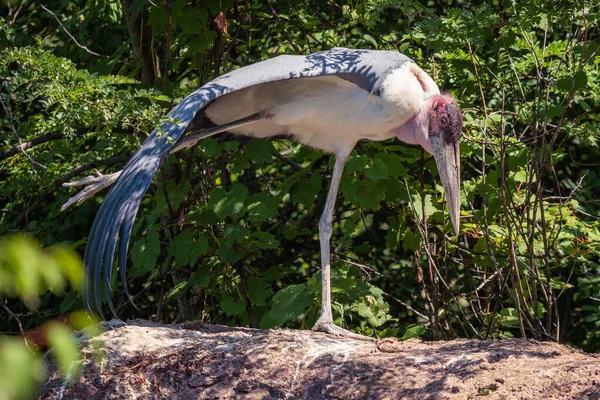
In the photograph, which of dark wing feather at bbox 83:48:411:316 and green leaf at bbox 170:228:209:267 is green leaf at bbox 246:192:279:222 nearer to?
green leaf at bbox 170:228:209:267

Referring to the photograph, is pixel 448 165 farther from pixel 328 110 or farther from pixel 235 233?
pixel 235 233

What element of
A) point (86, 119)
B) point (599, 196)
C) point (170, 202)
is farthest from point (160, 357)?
point (599, 196)

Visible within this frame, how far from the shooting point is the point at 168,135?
395cm

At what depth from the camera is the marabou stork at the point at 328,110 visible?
4172 mm

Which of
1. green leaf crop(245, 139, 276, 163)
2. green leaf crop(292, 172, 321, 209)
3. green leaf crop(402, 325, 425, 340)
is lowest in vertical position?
green leaf crop(402, 325, 425, 340)

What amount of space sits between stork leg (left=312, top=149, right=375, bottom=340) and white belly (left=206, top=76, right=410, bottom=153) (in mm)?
110

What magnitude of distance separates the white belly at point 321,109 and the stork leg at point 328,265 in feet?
0.36

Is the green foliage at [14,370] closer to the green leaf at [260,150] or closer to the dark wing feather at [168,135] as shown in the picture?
the dark wing feather at [168,135]

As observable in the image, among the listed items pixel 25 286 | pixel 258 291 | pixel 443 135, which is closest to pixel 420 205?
pixel 443 135

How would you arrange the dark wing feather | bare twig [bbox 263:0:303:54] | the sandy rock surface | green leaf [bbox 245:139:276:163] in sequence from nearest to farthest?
the sandy rock surface, the dark wing feather, green leaf [bbox 245:139:276:163], bare twig [bbox 263:0:303:54]

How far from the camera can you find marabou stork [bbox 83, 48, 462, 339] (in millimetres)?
4172

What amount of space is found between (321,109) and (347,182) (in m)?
0.48

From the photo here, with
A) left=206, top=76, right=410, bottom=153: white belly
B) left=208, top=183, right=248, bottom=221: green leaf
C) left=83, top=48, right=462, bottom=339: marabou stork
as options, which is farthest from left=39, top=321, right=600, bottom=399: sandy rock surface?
left=206, top=76, right=410, bottom=153: white belly

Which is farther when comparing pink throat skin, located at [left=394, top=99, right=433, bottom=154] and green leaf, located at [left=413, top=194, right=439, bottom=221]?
green leaf, located at [left=413, top=194, right=439, bottom=221]
